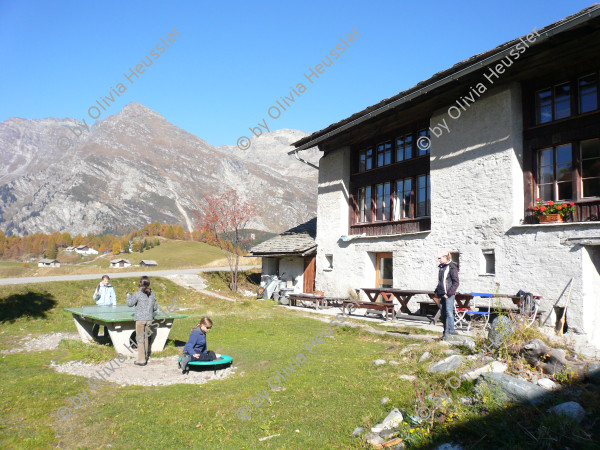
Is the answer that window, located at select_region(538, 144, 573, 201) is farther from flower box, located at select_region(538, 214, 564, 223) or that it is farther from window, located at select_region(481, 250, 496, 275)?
window, located at select_region(481, 250, 496, 275)

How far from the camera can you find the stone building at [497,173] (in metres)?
12.3

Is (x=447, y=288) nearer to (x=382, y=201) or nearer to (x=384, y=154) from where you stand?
(x=382, y=201)

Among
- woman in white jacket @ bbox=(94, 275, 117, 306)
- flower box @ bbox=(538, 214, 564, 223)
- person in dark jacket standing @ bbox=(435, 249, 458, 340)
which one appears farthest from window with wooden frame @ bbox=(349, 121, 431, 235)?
woman in white jacket @ bbox=(94, 275, 117, 306)

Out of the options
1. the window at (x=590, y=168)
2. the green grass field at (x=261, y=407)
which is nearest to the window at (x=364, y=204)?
the window at (x=590, y=168)

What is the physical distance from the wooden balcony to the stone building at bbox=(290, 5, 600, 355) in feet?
0.16

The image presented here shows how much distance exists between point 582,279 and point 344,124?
11401 mm

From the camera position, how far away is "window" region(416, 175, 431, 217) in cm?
1767

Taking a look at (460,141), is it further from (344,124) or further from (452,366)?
(452,366)

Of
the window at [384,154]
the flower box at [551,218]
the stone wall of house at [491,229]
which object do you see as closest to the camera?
the stone wall of house at [491,229]

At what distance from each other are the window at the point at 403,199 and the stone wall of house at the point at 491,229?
1135 millimetres

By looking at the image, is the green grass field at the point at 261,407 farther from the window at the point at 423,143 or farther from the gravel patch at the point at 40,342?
the window at the point at 423,143

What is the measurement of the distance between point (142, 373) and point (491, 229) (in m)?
11.7

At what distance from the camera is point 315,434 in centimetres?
521

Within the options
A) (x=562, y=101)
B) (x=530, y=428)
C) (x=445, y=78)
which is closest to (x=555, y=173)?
(x=562, y=101)
